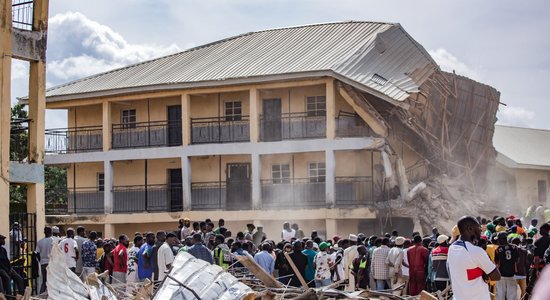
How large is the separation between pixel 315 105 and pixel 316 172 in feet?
8.50

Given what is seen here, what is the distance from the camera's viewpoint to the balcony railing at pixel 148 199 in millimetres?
37562

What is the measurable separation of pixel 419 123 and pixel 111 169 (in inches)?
512

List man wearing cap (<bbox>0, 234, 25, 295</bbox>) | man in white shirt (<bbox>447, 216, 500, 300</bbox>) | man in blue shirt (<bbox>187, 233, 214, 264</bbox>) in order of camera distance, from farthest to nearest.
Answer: man wearing cap (<bbox>0, 234, 25, 295</bbox>) → man in blue shirt (<bbox>187, 233, 214, 264</bbox>) → man in white shirt (<bbox>447, 216, 500, 300</bbox>)

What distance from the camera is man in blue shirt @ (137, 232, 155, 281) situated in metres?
18.3

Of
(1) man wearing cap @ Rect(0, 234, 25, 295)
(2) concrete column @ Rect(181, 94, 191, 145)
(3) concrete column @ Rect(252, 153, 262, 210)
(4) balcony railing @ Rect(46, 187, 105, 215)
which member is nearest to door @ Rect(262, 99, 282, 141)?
(3) concrete column @ Rect(252, 153, 262, 210)

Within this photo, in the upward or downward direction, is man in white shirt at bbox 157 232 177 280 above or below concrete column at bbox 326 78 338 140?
below

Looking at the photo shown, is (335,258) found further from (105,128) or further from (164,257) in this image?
(105,128)

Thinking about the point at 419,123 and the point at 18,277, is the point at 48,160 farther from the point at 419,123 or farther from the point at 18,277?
the point at 18,277

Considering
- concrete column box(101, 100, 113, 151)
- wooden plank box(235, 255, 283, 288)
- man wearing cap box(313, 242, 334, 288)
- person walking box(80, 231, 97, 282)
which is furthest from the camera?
concrete column box(101, 100, 113, 151)

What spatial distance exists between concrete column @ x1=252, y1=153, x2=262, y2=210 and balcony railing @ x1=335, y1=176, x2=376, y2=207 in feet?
10.2

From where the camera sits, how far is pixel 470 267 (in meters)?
8.44

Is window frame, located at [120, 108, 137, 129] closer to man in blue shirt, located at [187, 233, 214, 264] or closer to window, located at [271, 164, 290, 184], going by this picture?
window, located at [271, 164, 290, 184]

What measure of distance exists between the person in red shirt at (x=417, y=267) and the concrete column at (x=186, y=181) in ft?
64.1

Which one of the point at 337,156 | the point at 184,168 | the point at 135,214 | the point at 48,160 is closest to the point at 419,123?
the point at 337,156
